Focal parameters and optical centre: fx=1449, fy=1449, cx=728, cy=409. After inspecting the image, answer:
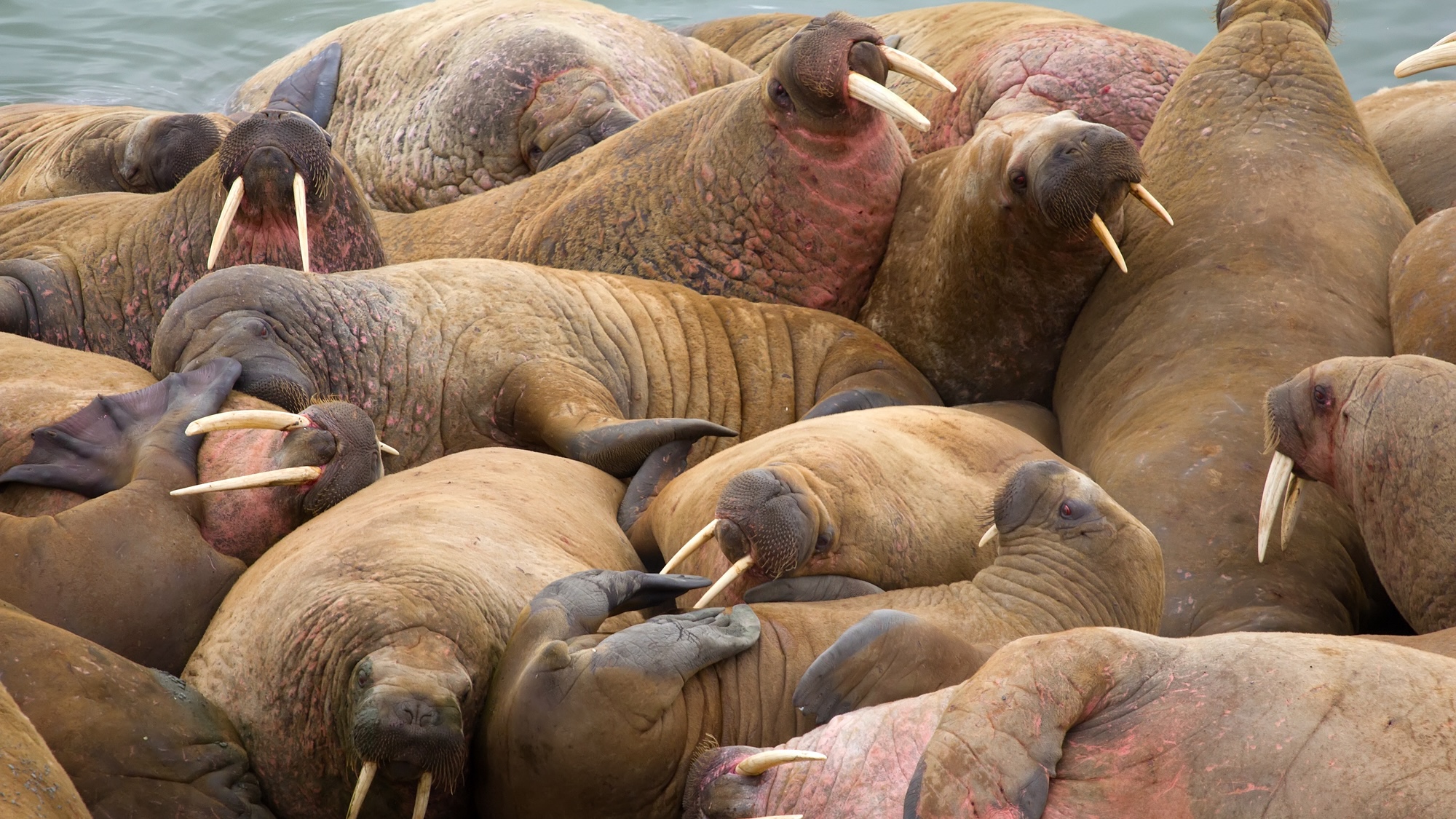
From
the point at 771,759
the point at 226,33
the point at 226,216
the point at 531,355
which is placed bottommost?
the point at 226,33

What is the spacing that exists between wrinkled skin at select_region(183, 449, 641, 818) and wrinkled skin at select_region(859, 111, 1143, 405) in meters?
2.17

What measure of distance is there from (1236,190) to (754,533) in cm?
254

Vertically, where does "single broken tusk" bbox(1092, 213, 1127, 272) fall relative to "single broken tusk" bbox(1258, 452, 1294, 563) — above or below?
above

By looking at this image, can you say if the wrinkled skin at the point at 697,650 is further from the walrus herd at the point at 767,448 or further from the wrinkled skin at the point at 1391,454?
the wrinkled skin at the point at 1391,454

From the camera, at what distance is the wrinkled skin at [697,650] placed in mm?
2789

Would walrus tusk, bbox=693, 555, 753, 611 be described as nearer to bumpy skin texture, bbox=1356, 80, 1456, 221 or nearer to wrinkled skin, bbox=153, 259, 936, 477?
wrinkled skin, bbox=153, 259, 936, 477

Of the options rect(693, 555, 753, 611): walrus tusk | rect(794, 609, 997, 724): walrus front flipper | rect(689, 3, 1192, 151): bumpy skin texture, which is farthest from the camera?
rect(689, 3, 1192, 151): bumpy skin texture

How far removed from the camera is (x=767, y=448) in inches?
155

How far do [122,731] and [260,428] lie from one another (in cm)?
124

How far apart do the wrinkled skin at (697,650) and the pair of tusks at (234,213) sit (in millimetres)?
2226

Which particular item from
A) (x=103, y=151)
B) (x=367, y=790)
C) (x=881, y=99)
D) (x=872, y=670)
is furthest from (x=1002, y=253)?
(x=103, y=151)

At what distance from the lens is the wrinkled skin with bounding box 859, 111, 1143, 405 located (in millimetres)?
4676

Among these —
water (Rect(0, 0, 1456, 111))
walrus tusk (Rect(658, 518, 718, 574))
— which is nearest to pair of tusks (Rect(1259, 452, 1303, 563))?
walrus tusk (Rect(658, 518, 718, 574))

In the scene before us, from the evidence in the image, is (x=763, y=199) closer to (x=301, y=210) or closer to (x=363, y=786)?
(x=301, y=210)
